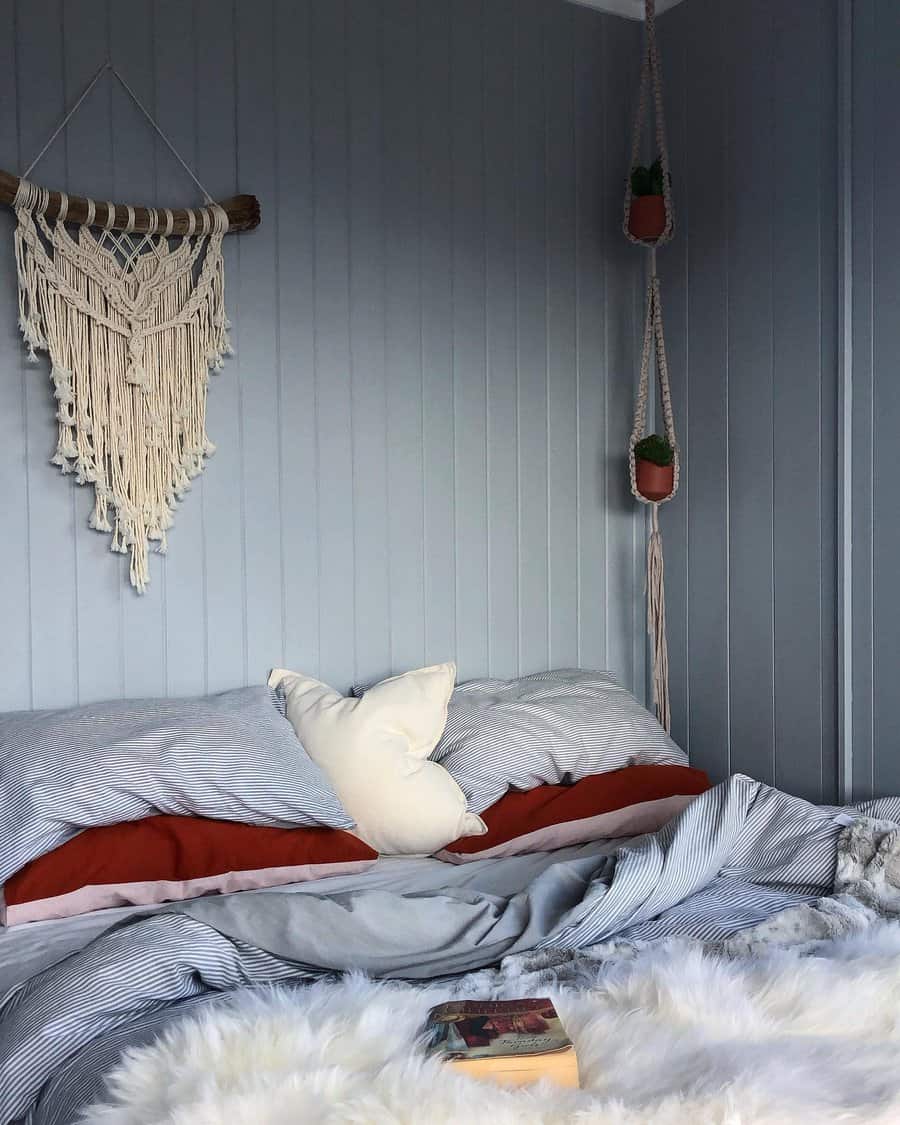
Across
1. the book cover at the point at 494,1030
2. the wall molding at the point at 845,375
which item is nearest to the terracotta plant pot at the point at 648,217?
the wall molding at the point at 845,375

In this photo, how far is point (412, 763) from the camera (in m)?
2.28

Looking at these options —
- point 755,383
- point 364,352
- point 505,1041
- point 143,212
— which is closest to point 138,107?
point 143,212

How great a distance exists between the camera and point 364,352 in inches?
108

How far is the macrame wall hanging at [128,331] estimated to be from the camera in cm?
231

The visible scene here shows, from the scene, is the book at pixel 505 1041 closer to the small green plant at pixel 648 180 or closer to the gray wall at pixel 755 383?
the gray wall at pixel 755 383

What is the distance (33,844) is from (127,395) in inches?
39.7

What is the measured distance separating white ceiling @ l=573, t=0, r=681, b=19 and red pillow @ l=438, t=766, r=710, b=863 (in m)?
2.12

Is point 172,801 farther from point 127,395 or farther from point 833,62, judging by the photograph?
point 833,62

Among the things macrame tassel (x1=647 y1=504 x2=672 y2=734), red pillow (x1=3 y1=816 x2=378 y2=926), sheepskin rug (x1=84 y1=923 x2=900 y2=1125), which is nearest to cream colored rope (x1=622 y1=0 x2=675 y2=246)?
macrame tassel (x1=647 y1=504 x2=672 y2=734)

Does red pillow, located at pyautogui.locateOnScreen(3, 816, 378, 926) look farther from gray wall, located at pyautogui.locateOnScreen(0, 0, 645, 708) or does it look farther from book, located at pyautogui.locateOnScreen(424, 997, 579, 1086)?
book, located at pyautogui.locateOnScreen(424, 997, 579, 1086)

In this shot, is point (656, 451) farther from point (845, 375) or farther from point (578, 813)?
point (578, 813)

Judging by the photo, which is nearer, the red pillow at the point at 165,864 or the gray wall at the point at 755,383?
the red pillow at the point at 165,864

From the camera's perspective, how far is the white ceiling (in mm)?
3105

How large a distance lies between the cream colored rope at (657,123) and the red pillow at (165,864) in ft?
5.88
